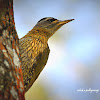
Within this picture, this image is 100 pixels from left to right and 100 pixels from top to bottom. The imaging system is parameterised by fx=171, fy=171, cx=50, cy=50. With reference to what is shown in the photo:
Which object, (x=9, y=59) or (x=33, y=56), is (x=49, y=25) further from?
(x=9, y=59)

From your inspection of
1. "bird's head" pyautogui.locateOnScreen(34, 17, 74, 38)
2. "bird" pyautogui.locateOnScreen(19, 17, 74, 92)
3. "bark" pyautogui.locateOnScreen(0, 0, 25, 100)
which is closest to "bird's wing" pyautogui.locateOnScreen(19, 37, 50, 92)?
"bird" pyautogui.locateOnScreen(19, 17, 74, 92)

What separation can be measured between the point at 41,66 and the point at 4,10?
6.59ft

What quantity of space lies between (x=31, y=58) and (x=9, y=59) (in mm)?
1640

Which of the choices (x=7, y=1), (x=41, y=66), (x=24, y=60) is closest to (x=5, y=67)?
(x=7, y=1)

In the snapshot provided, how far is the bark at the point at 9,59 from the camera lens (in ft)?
2.89

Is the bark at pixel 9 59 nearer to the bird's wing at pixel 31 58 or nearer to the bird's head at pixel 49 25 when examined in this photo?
the bird's wing at pixel 31 58

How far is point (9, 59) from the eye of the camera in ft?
3.27

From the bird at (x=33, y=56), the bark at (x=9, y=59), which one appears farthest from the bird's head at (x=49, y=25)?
the bark at (x=9, y=59)

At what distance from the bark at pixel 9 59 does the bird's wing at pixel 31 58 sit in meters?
1.38

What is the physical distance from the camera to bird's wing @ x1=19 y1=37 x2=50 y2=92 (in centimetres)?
253

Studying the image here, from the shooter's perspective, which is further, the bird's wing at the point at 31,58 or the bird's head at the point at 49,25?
the bird's head at the point at 49,25

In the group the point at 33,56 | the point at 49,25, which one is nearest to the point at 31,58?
the point at 33,56

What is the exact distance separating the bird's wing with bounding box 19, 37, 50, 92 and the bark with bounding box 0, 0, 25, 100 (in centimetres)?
138

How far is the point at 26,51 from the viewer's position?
2654mm
